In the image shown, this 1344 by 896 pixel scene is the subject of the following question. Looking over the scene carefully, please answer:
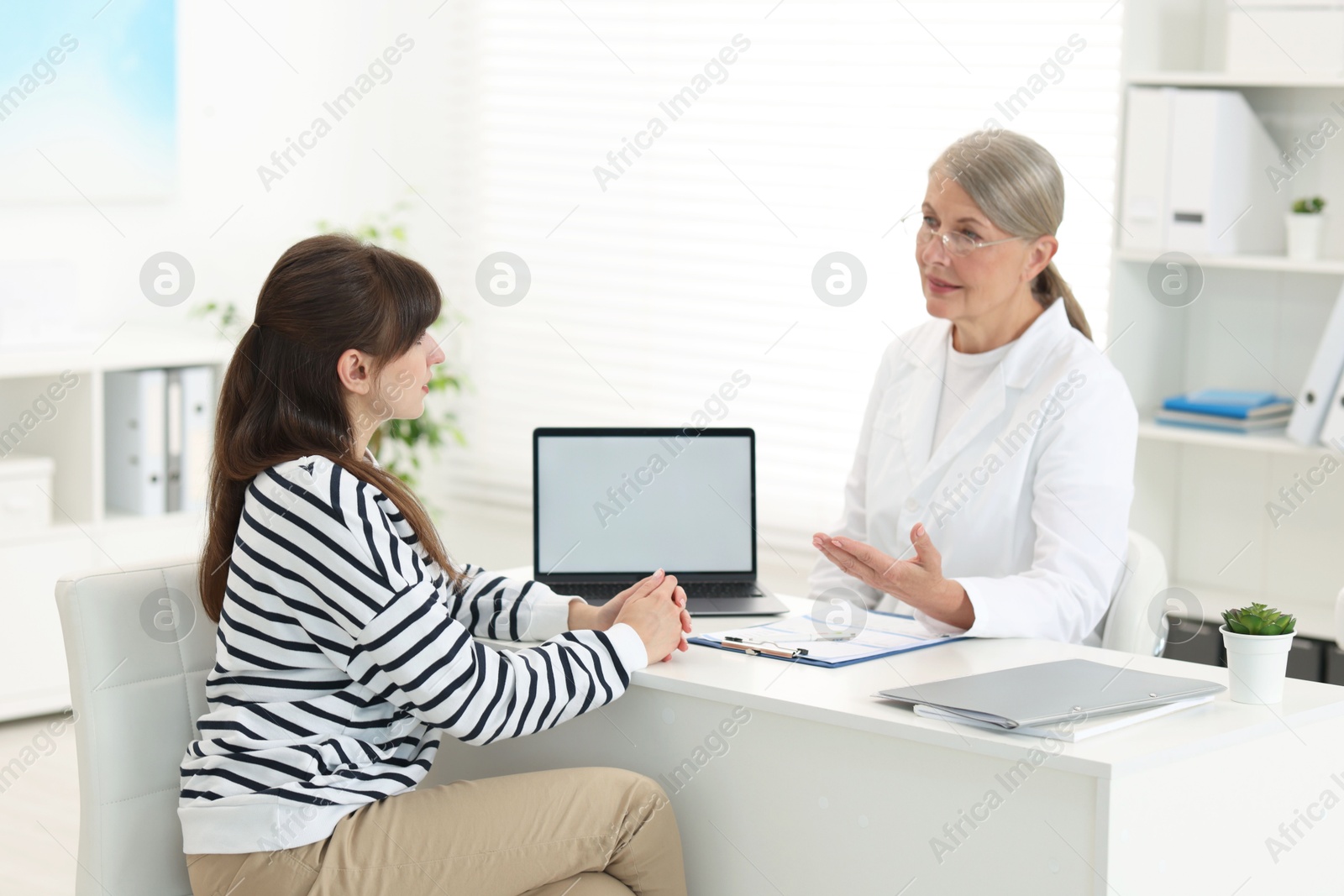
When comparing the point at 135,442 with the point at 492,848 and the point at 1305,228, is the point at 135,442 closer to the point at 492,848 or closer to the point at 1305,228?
the point at 492,848

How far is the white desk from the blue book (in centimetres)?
131

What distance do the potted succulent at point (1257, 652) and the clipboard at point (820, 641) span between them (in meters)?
0.39

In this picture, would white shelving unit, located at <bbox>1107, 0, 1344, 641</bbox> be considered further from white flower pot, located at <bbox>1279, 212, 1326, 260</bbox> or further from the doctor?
the doctor

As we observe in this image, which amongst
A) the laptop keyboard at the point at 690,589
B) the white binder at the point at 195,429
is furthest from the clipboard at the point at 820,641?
the white binder at the point at 195,429

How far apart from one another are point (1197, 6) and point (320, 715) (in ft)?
8.25

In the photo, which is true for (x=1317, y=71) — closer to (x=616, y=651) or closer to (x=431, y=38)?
(x=616, y=651)

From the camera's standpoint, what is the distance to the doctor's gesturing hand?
192cm

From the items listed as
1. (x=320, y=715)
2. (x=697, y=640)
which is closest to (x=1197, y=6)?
(x=697, y=640)

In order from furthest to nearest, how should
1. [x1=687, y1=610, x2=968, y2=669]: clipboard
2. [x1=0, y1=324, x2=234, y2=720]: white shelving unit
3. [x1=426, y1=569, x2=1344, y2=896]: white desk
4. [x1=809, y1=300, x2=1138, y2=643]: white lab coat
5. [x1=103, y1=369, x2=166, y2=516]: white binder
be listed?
[x1=103, y1=369, x2=166, y2=516]: white binder
[x1=0, y1=324, x2=234, y2=720]: white shelving unit
[x1=809, y1=300, x2=1138, y2=643]: white lab coat
[x1=687, y1=610, x2=968, y2=669]: clipboard
[x1=426, y1=569, x2=1344, y2=896]: white desk

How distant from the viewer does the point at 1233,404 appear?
119 inches

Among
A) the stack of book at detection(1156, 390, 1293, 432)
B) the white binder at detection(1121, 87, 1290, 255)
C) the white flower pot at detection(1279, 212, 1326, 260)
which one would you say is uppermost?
the white binder at detection(1121, 87, 1290, 255)

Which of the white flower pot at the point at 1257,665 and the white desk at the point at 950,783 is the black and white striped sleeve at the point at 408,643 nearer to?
the white desk at the point at 950,783

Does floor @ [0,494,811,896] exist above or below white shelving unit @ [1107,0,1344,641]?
below

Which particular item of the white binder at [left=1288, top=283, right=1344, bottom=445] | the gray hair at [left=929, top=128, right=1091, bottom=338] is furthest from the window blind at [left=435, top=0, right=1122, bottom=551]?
the gray hair at [left=929, top=128, right=1091, bottom=338]
